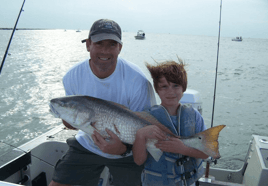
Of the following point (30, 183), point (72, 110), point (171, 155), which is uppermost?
point (72, 110)

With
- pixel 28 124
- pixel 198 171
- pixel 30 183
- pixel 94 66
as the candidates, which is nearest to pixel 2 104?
pixel 28 124

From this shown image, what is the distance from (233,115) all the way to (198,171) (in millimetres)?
10257

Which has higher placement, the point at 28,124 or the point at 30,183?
the point at 30,183

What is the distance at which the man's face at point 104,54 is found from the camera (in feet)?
7.92

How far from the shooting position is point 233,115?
11.6 m

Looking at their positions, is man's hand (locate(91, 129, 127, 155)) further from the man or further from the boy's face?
the boy's face

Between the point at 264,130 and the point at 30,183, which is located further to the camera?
the point at 264,130

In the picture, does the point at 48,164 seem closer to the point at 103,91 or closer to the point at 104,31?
the point at 103,91

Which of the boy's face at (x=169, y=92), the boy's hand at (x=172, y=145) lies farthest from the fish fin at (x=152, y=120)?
the boy's face at (x=169, y=92)

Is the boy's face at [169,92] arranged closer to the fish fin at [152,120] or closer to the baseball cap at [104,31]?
the fish fin at [152,120]

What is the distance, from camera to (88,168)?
2.69 m

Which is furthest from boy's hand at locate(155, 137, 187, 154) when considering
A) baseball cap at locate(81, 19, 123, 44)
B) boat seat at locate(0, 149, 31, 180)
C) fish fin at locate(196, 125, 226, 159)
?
boat seat at locate(0, 149, 31, 180)

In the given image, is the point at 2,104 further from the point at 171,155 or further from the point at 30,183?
the point at 171,155

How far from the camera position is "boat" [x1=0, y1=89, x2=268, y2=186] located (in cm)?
284
